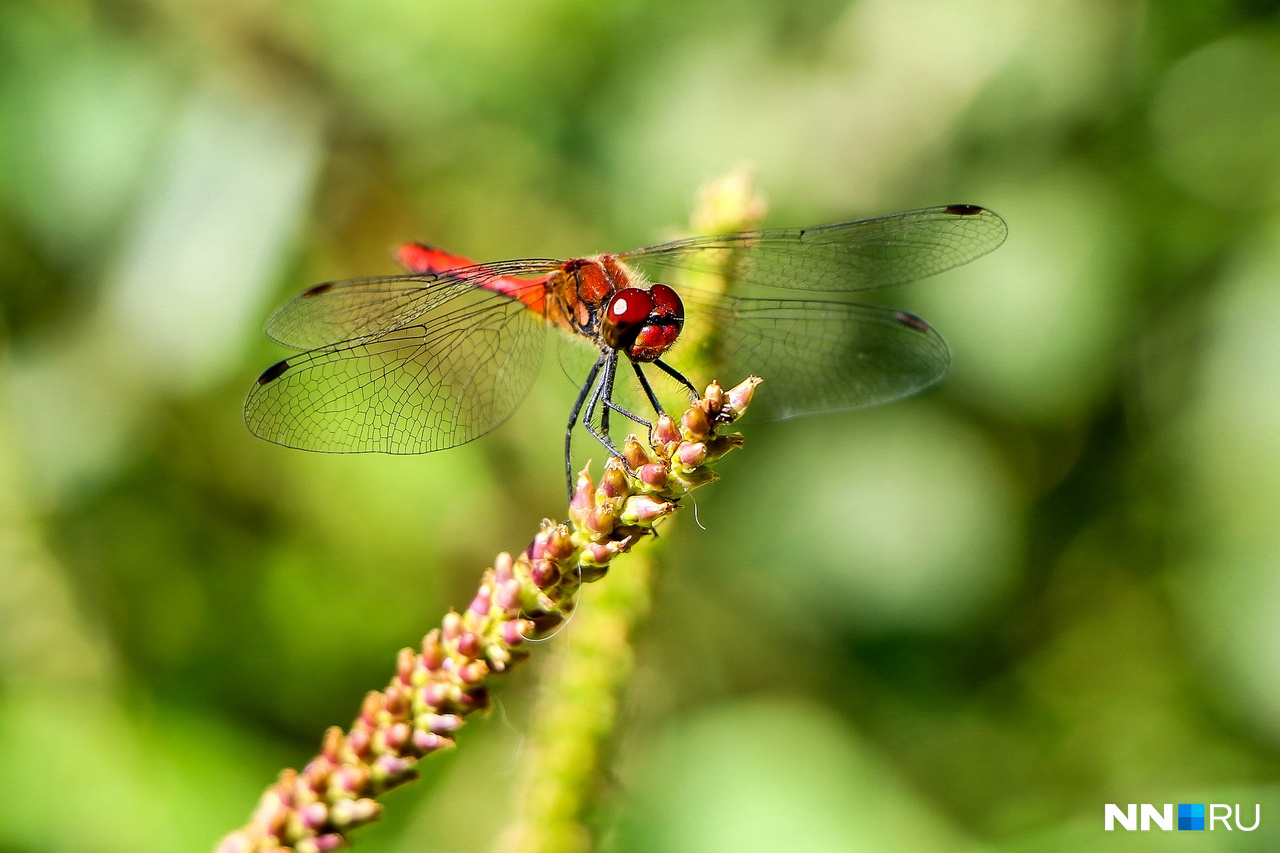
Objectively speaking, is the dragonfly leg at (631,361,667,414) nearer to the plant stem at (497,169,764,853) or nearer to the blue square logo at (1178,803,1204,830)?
the plant stem at (497,169,764,853)

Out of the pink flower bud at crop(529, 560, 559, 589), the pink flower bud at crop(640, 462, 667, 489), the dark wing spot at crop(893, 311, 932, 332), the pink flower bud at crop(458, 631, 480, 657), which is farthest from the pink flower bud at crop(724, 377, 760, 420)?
the dark wing spot at crop(893, 311, 932, 332)

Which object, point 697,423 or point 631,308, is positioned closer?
point 697,423

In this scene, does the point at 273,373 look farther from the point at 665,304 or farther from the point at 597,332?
the point at 665,304

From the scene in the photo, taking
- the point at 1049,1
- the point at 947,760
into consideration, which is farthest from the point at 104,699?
the point at 1049,1

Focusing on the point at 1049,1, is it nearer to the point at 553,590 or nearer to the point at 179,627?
the point at 553,590

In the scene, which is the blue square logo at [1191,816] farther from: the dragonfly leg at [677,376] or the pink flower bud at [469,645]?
the pink flower bud at [469,645]

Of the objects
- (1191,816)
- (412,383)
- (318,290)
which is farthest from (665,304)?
(1191,816)
